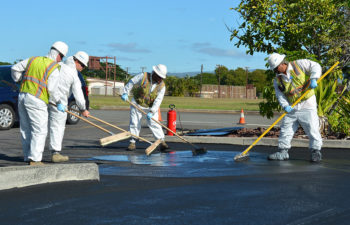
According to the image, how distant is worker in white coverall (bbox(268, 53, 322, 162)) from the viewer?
7594 millimetres

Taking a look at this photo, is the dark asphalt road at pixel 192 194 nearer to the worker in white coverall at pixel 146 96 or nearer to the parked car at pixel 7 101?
the worker in white coverall at pixel 146 96

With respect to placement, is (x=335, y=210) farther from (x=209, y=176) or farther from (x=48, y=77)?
(x=48, y=77)

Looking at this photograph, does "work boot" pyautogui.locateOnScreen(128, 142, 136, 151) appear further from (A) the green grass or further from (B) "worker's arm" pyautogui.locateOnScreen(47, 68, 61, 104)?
(A) the green grass

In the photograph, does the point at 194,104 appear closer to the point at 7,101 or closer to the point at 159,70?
the point at 7,101

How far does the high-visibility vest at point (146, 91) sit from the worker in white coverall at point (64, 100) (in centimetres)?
174

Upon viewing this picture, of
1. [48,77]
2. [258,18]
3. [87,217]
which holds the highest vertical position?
[258,18]

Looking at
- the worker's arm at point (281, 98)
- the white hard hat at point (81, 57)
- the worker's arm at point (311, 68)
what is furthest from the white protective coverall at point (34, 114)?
the worker's arm at point (311, 68)

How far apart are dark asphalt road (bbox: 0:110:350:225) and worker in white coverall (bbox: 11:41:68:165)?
78 cm

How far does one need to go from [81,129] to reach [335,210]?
402 inches

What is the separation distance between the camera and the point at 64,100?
7809mm

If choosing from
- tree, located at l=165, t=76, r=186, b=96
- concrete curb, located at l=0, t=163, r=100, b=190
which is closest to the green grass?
concrete curb, located at l=0, t=163, r=100, b=190

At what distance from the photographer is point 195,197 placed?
494 centimetres

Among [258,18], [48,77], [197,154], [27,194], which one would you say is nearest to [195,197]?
[27,194]

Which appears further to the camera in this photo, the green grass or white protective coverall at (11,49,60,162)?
the green grass
